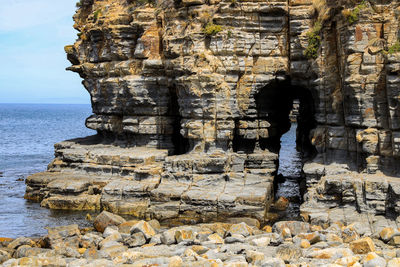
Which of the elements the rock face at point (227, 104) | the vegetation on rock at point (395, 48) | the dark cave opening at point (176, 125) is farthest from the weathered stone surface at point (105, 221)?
the vegetation on rock at point (395, 48)

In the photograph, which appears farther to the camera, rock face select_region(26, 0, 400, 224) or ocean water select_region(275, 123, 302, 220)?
ocean water select_region(275, 123, 302, 220)

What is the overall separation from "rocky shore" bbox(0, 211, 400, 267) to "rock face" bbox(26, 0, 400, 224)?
10.9ft

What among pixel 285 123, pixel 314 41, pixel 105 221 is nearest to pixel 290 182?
pixel 285 123

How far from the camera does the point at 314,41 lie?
35.0m

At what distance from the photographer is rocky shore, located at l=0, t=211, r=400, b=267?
74.0 ft

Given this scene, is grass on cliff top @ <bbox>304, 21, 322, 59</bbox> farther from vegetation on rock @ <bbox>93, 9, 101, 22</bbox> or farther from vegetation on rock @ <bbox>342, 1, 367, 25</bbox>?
vegetation on rock @ <bbox>93, 9, 101, 22</bbox>

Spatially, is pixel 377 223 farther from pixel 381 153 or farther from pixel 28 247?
pixel 28 247

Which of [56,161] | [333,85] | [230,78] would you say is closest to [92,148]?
[56,161]

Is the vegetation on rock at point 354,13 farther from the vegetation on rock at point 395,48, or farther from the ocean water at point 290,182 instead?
the ocean water at point 290,182

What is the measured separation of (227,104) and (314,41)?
716cm

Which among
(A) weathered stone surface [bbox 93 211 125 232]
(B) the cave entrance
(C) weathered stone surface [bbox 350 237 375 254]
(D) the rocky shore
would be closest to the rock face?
(B) the cave entrance

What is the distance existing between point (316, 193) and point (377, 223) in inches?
181

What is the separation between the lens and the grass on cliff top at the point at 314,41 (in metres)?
34.8

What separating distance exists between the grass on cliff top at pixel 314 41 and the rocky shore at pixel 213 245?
1192cm
